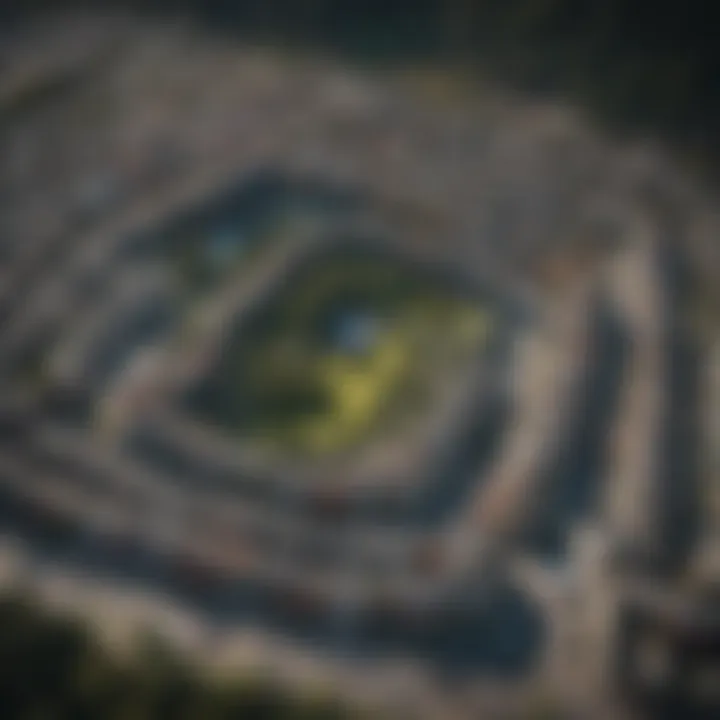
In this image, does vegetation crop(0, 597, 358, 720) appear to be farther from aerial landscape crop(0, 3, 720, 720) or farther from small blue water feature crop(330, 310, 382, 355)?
small blue water feature crop(330, 310, 382, 355)

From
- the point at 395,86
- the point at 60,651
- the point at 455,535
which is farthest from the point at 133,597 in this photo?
the point at 395,86

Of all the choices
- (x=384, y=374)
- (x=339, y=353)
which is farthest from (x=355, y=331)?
(x=384, y=374)

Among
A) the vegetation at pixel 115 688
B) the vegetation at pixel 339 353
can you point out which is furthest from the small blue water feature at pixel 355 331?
the vegetation at pixel 115 688

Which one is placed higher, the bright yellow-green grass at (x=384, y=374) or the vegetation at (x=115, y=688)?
the bright yellow-green grass at (x=384, y=374)

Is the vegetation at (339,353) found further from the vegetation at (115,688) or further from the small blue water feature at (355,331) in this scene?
the vegetation at (115,688)

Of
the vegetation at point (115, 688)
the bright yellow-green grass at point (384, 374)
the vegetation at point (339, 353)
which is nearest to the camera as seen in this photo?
the vegetation at point (115, 688)

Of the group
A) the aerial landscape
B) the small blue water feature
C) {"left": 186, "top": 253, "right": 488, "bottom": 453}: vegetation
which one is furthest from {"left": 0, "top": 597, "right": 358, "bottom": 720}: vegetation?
the small blue water feature

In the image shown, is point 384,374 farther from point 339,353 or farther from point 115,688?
point 115,688
